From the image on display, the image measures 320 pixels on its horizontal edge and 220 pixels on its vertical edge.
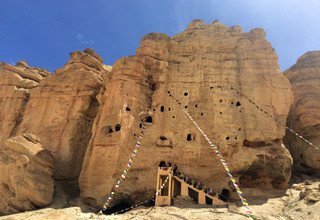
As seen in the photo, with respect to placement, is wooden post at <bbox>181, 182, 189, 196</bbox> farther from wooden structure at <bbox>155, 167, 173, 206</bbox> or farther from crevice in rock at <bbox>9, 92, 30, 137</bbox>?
crevice in rock at <bbox>9, 92, 30, 137</bbox>

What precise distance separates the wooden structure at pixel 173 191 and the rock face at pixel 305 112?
10.7m

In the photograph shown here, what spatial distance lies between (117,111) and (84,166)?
4.73 metres

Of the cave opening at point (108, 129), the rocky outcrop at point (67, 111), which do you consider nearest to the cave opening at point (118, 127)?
the cave opening at point (108, 129)

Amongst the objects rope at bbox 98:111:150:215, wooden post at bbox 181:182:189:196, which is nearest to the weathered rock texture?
rope at bbox 98:111:150:215

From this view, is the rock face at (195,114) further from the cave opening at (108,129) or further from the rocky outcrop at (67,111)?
the rocky outcrop at (67,111)

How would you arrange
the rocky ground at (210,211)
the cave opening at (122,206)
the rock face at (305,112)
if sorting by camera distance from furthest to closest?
the rock face at (305,112) < the cave opening at (122,206) < the rocky ground at (210,211)

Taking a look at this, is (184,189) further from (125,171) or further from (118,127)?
(118,127)

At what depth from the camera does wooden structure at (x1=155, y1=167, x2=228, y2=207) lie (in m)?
22.5

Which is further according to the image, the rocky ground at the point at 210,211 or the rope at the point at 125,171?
the rope at the point at 125,171

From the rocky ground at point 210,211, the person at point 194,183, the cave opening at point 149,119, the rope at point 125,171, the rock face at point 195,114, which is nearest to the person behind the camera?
the rocky ground at point 210,211

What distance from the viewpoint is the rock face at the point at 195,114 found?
25.0 m

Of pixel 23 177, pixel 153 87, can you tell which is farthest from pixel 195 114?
pixel 23 177

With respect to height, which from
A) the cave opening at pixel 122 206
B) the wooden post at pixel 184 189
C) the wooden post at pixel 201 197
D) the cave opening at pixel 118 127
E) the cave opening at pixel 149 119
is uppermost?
the cave opening at pixel 149 119

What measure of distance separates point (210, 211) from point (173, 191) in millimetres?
4072
